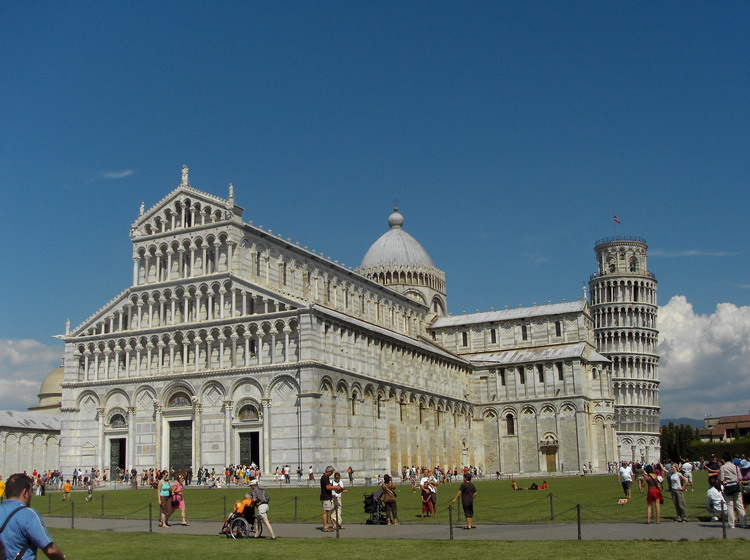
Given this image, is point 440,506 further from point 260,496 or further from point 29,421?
point 29,421

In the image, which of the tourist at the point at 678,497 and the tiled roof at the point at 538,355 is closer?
the tourist at the point at 678,497

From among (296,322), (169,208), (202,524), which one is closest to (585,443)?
(296,322)

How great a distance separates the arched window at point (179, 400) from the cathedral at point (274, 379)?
120 millimetres

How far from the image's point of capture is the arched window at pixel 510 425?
280ft

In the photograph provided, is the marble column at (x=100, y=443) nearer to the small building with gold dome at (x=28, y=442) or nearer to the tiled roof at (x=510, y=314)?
the small building with gold dome at (x=28, y=442)

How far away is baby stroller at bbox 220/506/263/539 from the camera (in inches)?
975

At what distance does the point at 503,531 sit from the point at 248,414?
37890 millimetres

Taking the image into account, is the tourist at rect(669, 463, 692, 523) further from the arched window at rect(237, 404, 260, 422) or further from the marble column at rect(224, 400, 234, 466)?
the marble column at rect(224, 400, 234, 466)

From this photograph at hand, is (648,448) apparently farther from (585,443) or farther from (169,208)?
(169,208)

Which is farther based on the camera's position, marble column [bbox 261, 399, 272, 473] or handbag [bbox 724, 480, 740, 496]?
marble column [bbox 261, 399, 272, 473]

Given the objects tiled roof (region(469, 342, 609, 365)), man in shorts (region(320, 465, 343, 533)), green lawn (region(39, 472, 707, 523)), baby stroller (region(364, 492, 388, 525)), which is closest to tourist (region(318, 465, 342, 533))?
man in shorts (region(320, 465, 343, 533))

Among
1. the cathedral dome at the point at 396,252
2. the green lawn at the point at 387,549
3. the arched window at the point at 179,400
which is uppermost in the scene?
the cathedral dome at the point at 396,252

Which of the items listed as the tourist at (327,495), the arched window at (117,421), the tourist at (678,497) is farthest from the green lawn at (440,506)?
the arched window at (117,421)

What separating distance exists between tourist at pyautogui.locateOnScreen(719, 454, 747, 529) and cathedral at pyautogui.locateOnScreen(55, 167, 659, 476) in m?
35.3
